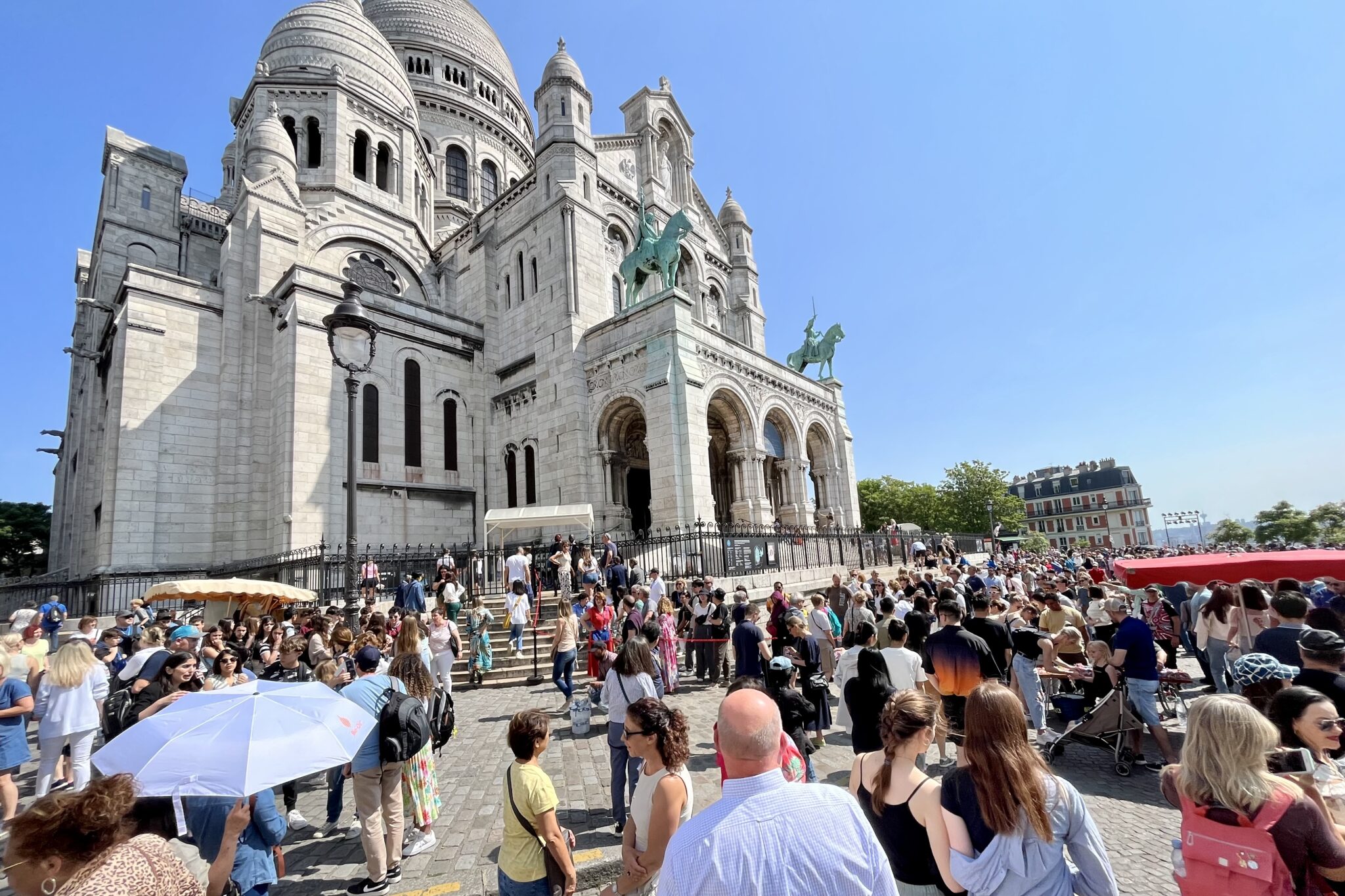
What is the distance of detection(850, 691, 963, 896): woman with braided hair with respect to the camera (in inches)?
104

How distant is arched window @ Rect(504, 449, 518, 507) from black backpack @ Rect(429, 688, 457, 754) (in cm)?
1891

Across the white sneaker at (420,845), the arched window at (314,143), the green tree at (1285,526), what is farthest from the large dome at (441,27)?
the green tree at (1285,526)

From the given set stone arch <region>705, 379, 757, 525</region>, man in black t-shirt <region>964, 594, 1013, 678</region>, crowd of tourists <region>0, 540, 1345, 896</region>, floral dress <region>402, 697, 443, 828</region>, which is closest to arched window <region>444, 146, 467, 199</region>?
stone arch <region>705, 379, 757, 525</region>

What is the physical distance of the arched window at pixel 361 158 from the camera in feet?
88.9

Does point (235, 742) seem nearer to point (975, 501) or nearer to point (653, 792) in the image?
point (653, 792)

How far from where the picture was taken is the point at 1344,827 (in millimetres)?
2576

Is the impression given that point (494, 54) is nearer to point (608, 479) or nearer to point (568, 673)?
point (608, 479)

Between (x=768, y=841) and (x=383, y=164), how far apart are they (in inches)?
1314

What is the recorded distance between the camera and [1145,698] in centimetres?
598

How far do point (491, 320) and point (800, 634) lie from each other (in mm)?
22502

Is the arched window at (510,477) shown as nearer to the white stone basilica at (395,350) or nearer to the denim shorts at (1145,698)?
the white stone basilica at (395,350)

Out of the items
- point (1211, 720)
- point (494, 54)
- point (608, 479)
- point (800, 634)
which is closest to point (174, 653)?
point (800, 634)

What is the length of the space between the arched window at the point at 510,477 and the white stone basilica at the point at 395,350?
0.42 feet

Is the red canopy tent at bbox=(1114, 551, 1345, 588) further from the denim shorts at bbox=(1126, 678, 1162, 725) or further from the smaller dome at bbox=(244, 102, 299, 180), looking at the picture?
the smaller dome at bbox=(244, 102, 299, 180)
